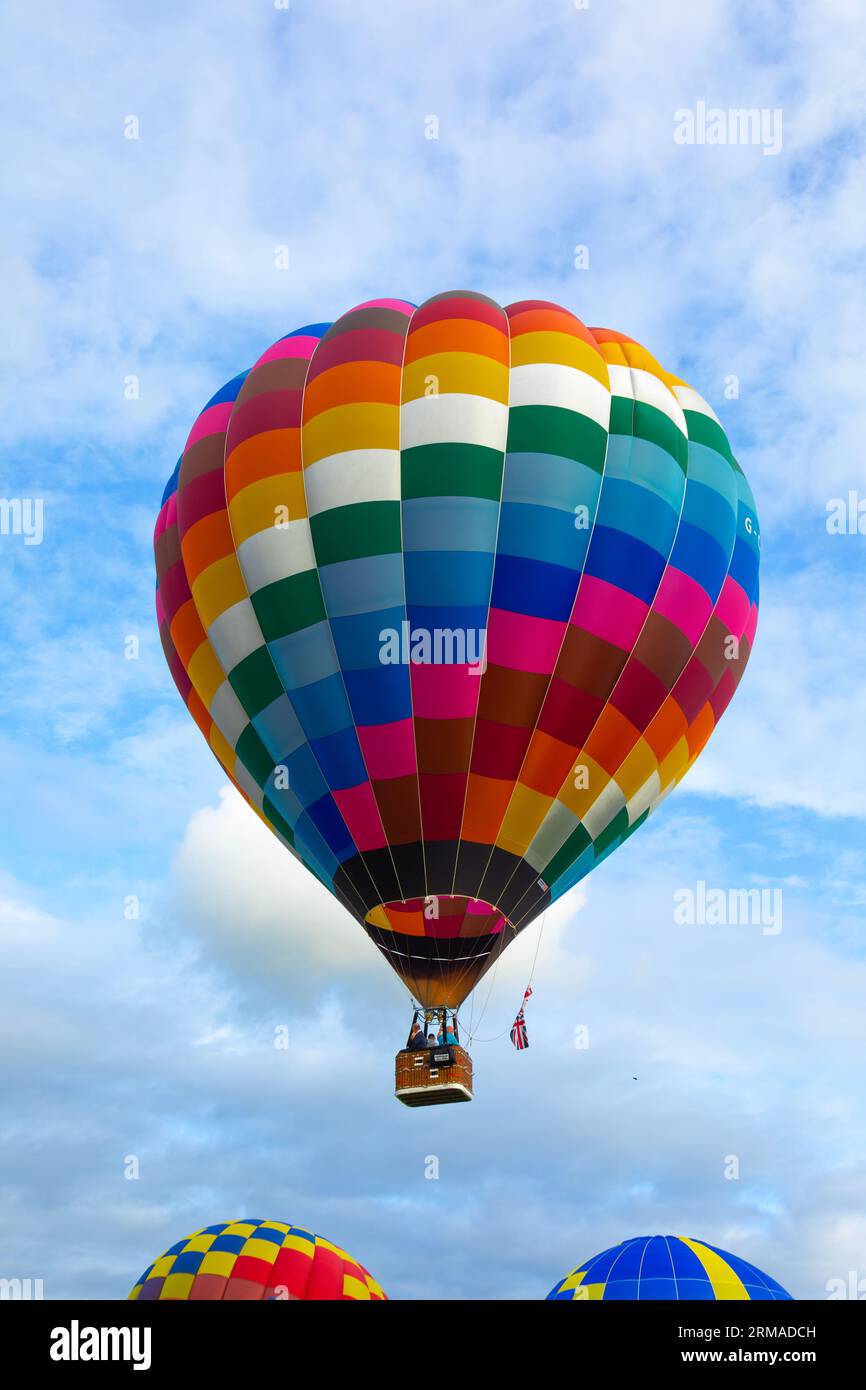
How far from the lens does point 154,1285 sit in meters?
21.2

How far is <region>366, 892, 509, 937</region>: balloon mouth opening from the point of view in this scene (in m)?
17.2

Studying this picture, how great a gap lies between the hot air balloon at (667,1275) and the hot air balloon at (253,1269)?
489 cm

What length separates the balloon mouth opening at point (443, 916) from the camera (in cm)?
1716

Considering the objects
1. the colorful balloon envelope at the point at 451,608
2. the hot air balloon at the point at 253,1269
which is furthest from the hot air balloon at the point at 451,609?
the hot air balloon at the point at 253,1269

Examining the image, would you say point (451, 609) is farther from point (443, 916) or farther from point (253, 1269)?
point (253, 1269)

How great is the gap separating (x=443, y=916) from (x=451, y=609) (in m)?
3.60

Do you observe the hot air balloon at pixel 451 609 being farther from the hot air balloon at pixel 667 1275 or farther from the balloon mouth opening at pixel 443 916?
the hot air balloon at pixel 667 1275

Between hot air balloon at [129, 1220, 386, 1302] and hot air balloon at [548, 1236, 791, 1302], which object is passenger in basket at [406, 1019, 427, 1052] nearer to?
hot air balloon at [548, 1236, 791, 1302]

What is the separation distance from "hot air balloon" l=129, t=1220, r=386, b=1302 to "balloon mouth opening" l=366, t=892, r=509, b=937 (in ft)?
22.3

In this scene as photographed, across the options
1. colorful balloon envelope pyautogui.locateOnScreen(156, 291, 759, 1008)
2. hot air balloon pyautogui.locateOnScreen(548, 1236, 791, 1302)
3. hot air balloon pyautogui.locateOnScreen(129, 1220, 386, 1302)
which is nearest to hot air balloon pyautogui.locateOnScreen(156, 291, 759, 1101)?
colorful balloon envelope pyautogui.locateOnScreen(156, 291, 759, 1008)

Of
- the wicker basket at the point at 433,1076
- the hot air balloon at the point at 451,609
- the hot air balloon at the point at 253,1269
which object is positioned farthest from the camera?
the hot air balloon at the point at 253,1269
